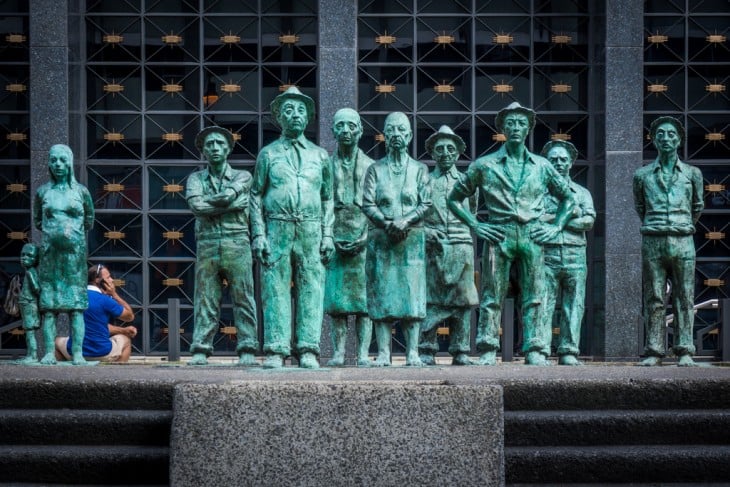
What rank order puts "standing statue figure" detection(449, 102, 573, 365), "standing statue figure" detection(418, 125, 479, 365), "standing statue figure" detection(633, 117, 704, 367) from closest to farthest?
"standing statue figure" detection(449, 102, 573, 365) → "standing statue figure" detection(418, 125, 479, 365) → "standing statue figure" detection(633, 117, 704, 367)

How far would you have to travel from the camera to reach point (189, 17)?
767 inches

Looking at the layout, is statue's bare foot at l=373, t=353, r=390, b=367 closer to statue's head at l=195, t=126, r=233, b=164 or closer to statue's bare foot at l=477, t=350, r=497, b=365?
statue's bare foot at l=477, t=350, r=497, b=365

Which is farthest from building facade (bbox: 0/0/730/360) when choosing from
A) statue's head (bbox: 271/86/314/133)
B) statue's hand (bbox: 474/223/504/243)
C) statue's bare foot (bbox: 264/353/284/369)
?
statue's bare foot (bbox: 264/353/284/369)

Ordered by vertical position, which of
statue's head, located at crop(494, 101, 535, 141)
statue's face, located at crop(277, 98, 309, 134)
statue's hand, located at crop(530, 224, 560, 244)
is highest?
statue's head, located at crop(494, 101, 535, 141)

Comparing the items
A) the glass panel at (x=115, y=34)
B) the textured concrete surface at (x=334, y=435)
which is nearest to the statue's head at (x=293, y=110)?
the textured concrete surface at (x=334, y=435)

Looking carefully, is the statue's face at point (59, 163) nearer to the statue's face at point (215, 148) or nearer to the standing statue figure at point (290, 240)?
the statue's face at point (215, 148)

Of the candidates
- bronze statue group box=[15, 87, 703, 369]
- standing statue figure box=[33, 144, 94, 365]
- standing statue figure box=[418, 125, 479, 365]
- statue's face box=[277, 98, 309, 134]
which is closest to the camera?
bronze statue group box=[15, 87, 703, 369]

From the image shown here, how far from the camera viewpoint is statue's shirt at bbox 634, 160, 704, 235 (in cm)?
1168

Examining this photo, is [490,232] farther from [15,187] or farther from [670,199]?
[15,187]

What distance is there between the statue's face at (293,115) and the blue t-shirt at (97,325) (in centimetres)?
495

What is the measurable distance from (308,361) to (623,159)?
410 inches

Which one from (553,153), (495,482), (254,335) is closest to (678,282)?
(553,153)

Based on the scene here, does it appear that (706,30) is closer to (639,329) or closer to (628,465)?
(639,329)

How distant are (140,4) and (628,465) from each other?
46.8 ft
